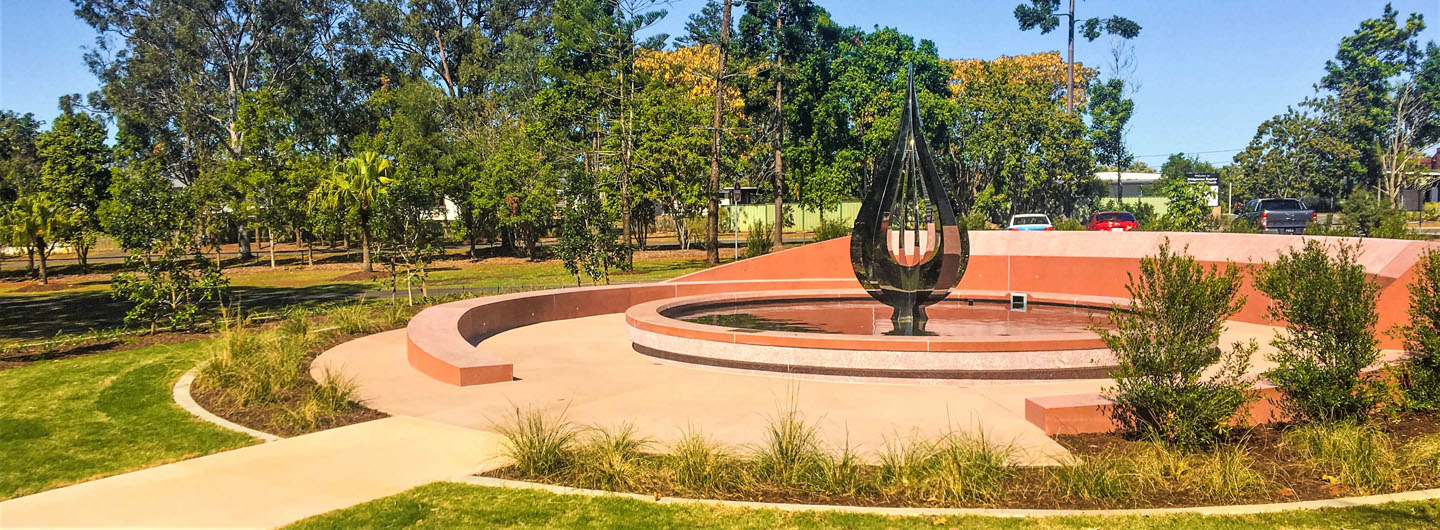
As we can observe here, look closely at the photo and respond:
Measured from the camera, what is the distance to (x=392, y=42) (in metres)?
57.1

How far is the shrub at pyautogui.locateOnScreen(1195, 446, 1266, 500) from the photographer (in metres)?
6.77

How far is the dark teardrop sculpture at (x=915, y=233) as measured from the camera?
14062 millimetres

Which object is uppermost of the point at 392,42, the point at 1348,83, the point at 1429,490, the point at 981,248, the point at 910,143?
the point at 392,42

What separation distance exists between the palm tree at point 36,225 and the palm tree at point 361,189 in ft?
32.2

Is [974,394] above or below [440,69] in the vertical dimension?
below

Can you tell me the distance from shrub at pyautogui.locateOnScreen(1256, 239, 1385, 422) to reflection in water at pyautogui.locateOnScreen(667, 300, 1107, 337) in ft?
16.8

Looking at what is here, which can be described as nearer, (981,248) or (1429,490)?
(1429,490)

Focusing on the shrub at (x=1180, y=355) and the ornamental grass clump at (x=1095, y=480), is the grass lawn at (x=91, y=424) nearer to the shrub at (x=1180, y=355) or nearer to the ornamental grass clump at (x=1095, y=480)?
the ornamental grass clump at (x=1095, y=480)

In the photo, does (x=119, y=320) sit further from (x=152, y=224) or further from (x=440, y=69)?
(x=440, y=69)

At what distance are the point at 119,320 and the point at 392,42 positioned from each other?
137 feet

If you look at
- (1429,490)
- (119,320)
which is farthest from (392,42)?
(1429,490)

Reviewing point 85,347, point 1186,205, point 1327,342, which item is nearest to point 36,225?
point 85,347

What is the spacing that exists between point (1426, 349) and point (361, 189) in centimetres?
3520

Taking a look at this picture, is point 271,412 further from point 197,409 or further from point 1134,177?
point 1134,177
